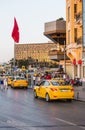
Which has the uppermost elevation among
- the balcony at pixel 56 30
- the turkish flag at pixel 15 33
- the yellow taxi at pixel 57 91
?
the balcony at pixel 56 30

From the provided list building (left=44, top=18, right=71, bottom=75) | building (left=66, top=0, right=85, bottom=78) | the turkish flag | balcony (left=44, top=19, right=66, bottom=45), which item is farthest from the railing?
balcony (left=44, top=19, right=66, bottom=45)

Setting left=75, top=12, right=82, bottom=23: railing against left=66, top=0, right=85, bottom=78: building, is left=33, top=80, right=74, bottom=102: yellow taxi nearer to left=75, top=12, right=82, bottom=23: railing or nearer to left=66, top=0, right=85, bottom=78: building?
left=66, top=0, right=85, bottom=78: building

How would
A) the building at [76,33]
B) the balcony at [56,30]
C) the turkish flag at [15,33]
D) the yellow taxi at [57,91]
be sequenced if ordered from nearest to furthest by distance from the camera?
the yellow taxi at [57,91], the turkish flag at [15,33], the building at [76,33], the balcony at [56,30]

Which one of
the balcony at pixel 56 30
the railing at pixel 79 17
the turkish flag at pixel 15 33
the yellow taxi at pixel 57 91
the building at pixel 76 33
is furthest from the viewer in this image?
the balcony at pixel 56 30

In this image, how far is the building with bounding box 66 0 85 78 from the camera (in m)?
55.1

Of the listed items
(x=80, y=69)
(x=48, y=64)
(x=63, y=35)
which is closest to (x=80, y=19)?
(x=80, y=69)

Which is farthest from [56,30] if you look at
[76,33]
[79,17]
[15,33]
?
[15,33]

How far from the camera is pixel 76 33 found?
60.2 metres

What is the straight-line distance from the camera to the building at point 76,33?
5507 centimetres

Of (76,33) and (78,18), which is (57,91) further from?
(76,33)

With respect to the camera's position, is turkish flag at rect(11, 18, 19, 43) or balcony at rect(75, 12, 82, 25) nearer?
turkish flag at rect(11, 18, 19, 43)

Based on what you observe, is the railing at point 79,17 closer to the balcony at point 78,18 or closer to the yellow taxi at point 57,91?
the balcony at point 78,18

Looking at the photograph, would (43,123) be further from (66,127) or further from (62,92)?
(62,92)

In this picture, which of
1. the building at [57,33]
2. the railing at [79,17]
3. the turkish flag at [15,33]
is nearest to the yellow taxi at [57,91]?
the turkish flag at [15,33]
